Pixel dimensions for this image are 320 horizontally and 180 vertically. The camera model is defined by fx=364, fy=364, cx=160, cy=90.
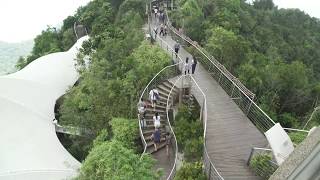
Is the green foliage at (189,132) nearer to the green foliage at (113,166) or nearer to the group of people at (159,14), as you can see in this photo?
the green foliage at (113,166)

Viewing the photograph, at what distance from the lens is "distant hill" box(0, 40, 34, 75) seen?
328ft

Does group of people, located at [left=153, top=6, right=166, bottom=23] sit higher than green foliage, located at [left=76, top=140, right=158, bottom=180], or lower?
higher

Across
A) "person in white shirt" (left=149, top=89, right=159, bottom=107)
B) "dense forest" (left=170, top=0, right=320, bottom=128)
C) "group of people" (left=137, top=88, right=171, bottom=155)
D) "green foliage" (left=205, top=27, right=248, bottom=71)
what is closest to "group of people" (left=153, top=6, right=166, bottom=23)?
"dense forest" (left=170, top=0, right=320, bottom=128)

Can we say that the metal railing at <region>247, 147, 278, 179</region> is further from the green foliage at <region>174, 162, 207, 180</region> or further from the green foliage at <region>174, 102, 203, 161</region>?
the green foliage at <region>174, 102, 203, 161</region>

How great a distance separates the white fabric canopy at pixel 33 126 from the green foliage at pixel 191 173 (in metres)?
6.85

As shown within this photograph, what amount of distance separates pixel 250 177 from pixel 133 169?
447 cm

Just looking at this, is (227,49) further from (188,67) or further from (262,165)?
(262,165)

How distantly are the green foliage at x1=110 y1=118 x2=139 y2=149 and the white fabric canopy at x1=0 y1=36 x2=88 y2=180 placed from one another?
9.49 feet

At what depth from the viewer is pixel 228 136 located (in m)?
14.5

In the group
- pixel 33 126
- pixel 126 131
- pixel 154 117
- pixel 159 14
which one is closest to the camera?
pixel 154 117

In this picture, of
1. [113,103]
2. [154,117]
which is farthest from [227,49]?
[154,117]

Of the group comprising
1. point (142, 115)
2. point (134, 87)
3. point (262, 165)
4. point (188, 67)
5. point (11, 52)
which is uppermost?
point (188, 67)

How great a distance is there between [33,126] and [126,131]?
9798mm

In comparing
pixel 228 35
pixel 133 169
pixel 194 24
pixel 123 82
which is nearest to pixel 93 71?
A: pixel 123 82
